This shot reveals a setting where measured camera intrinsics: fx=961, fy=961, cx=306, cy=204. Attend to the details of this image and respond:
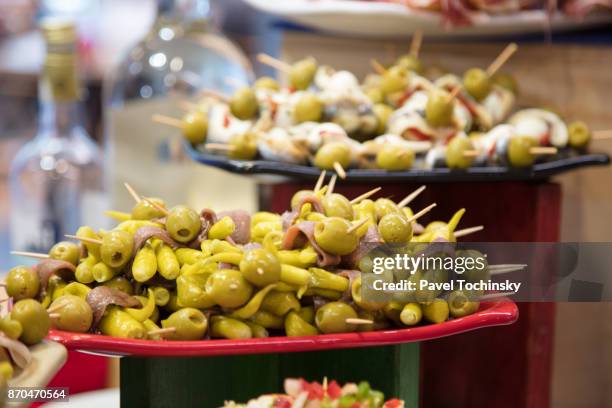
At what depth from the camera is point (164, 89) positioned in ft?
9.73

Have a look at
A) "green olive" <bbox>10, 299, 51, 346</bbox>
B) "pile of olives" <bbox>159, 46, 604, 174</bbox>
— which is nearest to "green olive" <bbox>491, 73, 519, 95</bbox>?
"pile of olives" <bbox>159, 46, 604, 174</bbox>

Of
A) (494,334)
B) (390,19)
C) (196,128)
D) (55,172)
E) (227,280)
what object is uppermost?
(390,19)

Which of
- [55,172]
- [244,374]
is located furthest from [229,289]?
[55,172]

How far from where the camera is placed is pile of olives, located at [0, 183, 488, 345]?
116 cm

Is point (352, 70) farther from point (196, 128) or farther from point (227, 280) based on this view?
point (227, 280)

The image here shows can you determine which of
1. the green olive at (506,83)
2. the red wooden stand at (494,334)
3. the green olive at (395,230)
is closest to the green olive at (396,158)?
the red wooden stand at (494,334)

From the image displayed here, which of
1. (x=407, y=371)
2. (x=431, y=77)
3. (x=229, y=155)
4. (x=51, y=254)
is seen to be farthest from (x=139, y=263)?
(x=431, y=77)

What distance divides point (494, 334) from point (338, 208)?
92cm

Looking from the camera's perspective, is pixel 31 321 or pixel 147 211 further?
pixel 147 211

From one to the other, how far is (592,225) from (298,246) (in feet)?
5.10

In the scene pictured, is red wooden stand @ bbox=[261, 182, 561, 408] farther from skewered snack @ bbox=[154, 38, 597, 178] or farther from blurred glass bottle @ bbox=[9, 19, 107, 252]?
blurred glass bottle @ bbox=[9, 19, 107, 252]

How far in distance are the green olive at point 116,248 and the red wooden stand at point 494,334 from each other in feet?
2.66

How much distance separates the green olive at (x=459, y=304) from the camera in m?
1.23

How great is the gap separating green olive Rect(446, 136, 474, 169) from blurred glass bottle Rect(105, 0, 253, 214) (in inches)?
45.9
